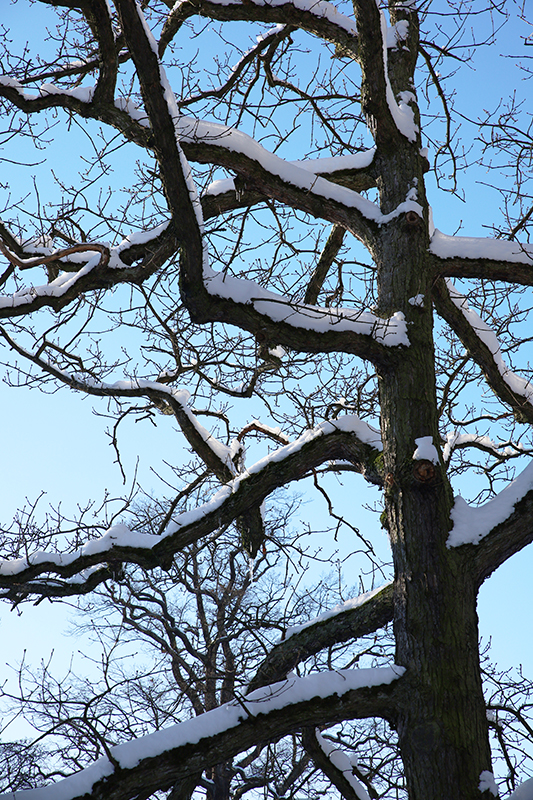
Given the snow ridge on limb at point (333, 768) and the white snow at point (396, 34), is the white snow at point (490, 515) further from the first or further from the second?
the white snow at point (396, 34)

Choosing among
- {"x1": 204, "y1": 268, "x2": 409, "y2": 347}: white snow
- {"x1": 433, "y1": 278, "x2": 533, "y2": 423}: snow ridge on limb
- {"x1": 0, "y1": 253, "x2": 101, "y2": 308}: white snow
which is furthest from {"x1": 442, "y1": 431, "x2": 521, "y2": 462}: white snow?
{"x1": 0, "y1": 253, "x2": 101, "y2": 308}: white snow

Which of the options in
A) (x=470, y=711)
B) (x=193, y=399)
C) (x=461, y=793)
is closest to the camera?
(x=461, y=793)

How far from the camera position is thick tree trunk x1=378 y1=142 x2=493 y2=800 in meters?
3.40

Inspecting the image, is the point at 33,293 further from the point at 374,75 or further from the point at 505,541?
the point at 505,541

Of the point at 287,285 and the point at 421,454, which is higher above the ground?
the point at 287,285

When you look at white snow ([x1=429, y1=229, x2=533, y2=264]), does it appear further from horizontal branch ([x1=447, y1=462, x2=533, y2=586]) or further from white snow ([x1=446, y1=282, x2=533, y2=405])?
horizontal branch ([x1=447, y1=462, x2=533, y2=586])

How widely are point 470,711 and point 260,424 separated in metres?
3.57

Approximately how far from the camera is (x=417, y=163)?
505 centimetres

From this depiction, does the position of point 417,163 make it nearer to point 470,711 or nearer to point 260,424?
point 260,424

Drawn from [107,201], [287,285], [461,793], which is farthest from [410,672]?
[107,201]

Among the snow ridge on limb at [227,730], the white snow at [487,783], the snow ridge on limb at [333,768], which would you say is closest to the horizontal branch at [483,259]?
the snow ridge on limb at [227,730]

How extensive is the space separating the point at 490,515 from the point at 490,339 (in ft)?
5.88

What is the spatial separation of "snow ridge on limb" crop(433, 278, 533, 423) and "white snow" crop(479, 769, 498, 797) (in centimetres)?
280

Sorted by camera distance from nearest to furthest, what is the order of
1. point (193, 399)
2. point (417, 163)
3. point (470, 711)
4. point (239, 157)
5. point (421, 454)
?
point (470, 711), point (421, 454), point (239, 157), point (417, 163), point (193, 399)
